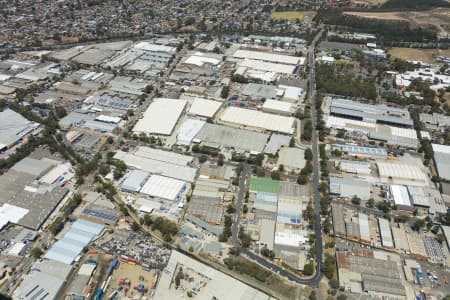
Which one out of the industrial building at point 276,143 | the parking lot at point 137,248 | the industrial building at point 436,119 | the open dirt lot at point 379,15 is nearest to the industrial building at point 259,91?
the industrial building at point 276,143

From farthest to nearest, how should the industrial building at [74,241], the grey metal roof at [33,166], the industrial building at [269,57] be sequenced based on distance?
1. the industrial building at [269,57]
2. the grey metal roof at [33,166]
3. the industrial building at [74,241]

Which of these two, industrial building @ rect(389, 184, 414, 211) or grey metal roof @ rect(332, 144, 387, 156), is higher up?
grey metal roof @ rect(332, 144, 387, 156)

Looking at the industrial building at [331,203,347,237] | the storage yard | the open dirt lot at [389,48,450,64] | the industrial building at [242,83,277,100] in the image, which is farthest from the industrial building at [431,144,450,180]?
the open dirt lot at [389,48,450,64]

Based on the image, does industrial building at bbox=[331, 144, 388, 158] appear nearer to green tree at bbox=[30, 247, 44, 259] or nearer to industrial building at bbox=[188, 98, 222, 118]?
industrial building at bbox=[188, 98, 222, 118]

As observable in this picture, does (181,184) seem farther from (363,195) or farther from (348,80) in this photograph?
(348,80)

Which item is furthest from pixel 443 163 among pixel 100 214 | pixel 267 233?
pixel 100 214

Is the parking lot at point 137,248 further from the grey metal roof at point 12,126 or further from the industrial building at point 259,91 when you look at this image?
the industrial building at point 259,91

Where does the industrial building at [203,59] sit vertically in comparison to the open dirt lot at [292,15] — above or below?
below
